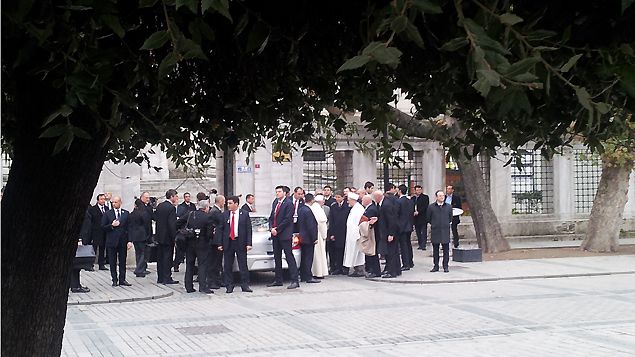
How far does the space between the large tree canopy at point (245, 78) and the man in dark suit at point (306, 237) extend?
10789 millimetres

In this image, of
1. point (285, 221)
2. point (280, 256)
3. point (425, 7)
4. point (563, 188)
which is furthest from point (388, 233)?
point (425, 7)

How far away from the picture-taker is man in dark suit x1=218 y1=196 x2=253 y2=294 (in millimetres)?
15047

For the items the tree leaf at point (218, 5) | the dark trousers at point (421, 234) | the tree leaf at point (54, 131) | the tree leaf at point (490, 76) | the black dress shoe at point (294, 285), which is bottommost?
the black dress shoe at point (294, 285)

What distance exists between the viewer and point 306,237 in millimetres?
16094

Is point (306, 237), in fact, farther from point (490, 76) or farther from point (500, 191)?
point (490, 76)

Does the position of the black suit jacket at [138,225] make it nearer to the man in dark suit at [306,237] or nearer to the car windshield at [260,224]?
the car windshield at [260,224]

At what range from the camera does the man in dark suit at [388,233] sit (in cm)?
1712

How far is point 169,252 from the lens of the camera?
16.2 metres

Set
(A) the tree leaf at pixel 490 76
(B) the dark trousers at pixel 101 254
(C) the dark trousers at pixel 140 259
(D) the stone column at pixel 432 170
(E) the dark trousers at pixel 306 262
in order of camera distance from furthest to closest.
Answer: (D) the stone column at pixel 432 170 < (B) the dark trousers at pixel 101 254 < (C) the dark trousers at pixel 140 259 < (E) the dark trousers at pixel 306 262 < (A) the tree leaf at pixel 490 76

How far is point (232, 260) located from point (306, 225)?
5.49 feet

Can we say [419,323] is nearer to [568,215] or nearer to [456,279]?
[456,279]

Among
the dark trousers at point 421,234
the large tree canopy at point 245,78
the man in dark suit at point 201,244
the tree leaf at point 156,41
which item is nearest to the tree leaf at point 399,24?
the large tree canopy at point 245,78

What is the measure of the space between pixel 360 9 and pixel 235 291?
41.4 feet

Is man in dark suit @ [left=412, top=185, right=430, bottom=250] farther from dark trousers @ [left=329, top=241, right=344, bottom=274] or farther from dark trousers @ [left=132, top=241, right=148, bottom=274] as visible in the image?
dark trousers @ [left=132, top=241, right=148, bottom=274]
